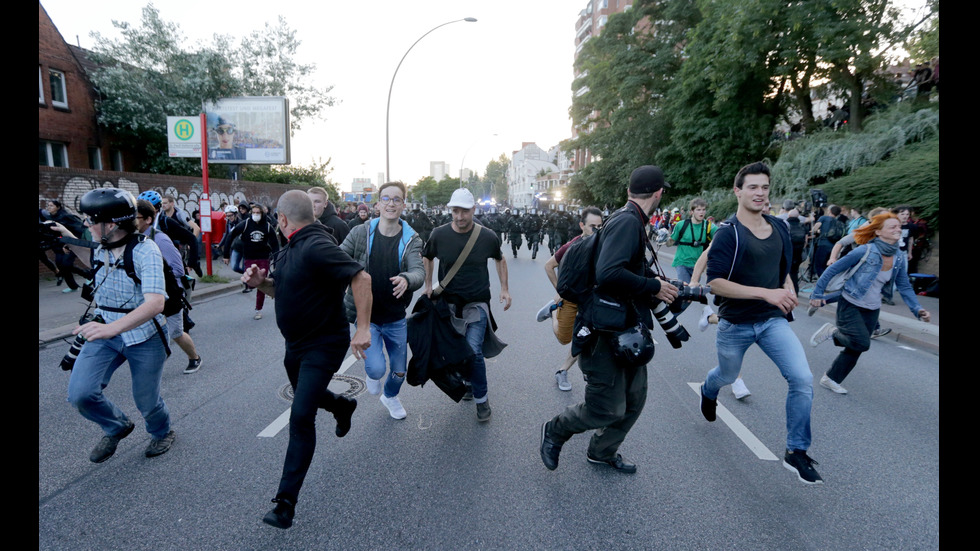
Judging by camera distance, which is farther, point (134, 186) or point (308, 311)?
point (134, 186)

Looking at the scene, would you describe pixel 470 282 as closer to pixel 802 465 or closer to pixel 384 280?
pixel 384 280

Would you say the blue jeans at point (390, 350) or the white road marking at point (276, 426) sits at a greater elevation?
the blue jeans at point (390, 350)

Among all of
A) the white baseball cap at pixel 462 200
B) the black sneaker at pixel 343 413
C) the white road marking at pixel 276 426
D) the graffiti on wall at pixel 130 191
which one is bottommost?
the white road marking at pixel 276 426

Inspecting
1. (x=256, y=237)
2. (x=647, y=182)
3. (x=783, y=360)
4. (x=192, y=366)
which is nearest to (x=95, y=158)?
(x=256, y=237)

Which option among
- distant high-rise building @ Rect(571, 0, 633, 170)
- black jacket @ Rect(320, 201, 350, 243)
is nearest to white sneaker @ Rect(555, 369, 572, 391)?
black jacket @ Rect(320, 201, 350, 243)

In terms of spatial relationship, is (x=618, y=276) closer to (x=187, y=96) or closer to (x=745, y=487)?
(x=745, y=487)

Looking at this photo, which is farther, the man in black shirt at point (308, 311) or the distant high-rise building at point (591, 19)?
the distant high-rise building at point (591, 19)

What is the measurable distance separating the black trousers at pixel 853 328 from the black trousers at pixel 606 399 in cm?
273

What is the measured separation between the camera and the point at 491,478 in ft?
10.8

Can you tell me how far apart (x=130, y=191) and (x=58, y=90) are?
34.9 feet

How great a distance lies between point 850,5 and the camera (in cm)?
1666

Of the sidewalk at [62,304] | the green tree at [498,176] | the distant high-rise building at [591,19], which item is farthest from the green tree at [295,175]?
the green tree at [498,176]

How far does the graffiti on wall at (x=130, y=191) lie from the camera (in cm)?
1270

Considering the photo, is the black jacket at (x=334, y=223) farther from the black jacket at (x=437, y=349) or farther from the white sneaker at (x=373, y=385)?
the black jacket at (x=437, y=349)
